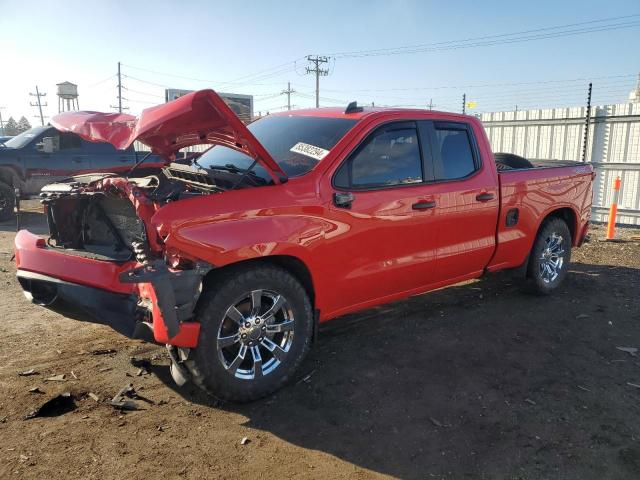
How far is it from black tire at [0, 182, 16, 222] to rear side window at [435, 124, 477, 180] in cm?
1005

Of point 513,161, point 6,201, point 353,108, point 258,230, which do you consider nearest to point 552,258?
point 513,161

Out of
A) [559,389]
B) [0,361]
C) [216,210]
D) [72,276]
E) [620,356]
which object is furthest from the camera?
[620,356]

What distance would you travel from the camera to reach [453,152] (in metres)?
4.69

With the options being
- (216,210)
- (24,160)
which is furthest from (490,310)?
(24,160)

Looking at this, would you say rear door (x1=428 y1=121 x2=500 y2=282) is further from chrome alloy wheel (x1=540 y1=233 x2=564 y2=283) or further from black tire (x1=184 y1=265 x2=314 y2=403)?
black tire (x1=184 y1=265 x2=314 y2=403)

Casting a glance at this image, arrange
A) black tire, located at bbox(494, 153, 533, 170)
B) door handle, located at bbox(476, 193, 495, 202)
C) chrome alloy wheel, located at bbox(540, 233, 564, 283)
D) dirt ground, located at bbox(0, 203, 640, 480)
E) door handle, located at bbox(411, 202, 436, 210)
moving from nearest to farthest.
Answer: dirt ground, located at bbox(0, 203, 640, 480), door handle, located at bbox(411, 202, 436, 210), door handle, located at bbox(476, 193, 495, 202), chrome alloy wheel, located at bbox(540, 233, 564, 283), black tire, located at bbox(494, 153, 533, 170)

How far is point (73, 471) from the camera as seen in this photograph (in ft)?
8.93

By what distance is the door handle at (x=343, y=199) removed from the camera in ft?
12.1

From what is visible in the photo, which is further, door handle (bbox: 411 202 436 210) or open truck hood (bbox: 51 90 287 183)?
door handle (bbox: 411 202 436 210)

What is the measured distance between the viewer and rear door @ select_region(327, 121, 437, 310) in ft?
12.4

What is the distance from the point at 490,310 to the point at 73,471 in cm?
411

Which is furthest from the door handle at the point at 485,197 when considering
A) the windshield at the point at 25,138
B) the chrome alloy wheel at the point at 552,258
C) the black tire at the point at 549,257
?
the windshield at the point at 25,138

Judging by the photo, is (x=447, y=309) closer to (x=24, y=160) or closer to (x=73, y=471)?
(x=73, y=471)

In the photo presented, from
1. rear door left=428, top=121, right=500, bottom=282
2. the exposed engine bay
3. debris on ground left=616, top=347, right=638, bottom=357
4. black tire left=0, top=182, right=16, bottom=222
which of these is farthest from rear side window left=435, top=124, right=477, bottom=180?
black tire left=0, top=182, right=16, bottom=222
